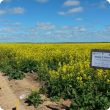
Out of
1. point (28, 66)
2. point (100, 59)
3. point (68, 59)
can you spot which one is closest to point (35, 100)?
point (100, 59)

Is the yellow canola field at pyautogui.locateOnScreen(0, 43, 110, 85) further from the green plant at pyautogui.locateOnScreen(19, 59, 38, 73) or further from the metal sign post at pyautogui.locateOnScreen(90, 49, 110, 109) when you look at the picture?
the metal sign post at pyautogui.locateOnScreen(90, 49, 110, 109)

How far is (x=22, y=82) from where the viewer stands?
7.32 m

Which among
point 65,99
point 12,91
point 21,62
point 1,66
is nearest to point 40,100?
point 65,99

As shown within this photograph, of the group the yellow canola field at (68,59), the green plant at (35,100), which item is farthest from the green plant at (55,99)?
the yellow canola field at (68,59)

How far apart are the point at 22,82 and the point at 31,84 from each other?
24.1 inches

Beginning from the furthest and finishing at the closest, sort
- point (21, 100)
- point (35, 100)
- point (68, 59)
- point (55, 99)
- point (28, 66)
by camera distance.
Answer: point (68, 59) < point (28, 66) < point (21, 100) < point (55, 99) < point (35, 100)

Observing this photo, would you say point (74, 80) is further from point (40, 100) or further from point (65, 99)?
point (40, 100)

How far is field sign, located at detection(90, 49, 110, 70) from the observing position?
3845 mm

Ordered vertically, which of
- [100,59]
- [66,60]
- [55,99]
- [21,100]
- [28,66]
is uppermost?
[100,59]

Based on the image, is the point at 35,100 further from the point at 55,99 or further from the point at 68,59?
the point at 68,59

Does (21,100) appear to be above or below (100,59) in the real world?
below

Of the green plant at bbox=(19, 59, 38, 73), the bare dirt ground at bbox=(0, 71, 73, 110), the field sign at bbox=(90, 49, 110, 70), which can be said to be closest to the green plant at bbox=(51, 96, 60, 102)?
the bare dirt ground at bbox=(0, 71, 73, 110)

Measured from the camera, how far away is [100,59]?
395 centimetres

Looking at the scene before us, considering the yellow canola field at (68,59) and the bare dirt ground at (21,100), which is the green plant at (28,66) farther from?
the bare dirt ground at (21,100)
